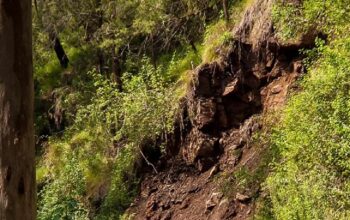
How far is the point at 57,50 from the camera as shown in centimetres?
2177

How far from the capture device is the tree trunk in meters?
3.29

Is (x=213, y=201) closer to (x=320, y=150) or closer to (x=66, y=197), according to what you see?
(x=320, y=150)

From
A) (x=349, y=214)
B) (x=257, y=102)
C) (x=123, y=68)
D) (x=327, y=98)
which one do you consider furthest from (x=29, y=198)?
(x=123, y=68)

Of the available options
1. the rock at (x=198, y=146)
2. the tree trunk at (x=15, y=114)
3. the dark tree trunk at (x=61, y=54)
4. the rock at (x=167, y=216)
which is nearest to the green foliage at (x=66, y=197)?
the rock at (x=167, y=216)

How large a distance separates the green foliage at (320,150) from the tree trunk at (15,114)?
12.7 ft

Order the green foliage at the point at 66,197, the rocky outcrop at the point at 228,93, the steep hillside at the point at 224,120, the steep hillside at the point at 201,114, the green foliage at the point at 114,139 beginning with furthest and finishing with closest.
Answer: the green foliage at the point at 114,139
the green foliage at the point at 66,197
the rocky outcrop at the point at 228,93
the steep hillside at the point at 224,120
the steep hillside at the point at 201,114

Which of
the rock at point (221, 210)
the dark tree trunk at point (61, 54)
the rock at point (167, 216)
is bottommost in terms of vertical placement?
the rock at point (167, 216)

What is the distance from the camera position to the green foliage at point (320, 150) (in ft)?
21.0

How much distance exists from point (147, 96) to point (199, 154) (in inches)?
84.8

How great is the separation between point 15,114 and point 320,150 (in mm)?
4314

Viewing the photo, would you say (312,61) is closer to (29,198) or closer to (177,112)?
(177,112)

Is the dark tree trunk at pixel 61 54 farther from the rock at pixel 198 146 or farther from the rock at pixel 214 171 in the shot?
the rock at pixel 214 171

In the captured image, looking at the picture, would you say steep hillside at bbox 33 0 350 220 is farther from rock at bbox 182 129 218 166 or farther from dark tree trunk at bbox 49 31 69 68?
dark tree trunk at bbox 49 31 69 68

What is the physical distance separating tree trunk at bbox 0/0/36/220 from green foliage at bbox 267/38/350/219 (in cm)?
388
